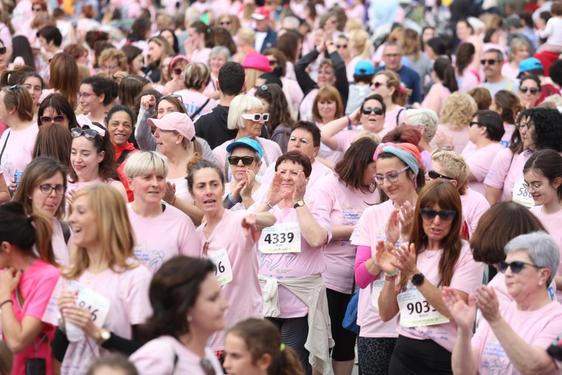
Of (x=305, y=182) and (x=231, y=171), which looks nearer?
(x=305, y=182)

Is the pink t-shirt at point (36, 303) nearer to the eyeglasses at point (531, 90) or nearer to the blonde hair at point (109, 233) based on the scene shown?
the blonde hair at point (109, 233)

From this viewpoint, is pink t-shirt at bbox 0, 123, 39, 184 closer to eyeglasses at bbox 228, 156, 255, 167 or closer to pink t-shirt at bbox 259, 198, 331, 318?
eyeglasses at bbox 228, 156, 255, 167

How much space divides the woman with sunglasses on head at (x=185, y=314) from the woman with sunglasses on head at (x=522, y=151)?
4.20 meters

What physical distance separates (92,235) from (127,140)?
3.73 meters

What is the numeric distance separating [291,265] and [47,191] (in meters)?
1.98

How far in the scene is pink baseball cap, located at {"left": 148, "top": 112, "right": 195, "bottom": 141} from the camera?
8680mm

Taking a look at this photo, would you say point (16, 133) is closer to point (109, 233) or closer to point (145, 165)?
point (145, 165)

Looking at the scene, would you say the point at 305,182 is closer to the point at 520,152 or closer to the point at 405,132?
the point at 405,132

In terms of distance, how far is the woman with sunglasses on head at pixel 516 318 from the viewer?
5.74 meters

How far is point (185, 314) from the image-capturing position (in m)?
5.19

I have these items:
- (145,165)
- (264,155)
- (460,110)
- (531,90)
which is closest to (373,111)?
(460,110)

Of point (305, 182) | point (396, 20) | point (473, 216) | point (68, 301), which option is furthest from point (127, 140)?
point (396, 20)

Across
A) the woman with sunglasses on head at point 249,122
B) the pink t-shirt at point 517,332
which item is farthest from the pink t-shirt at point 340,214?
the pink t-shirt at point 517,332

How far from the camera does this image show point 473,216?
8.34 metres
